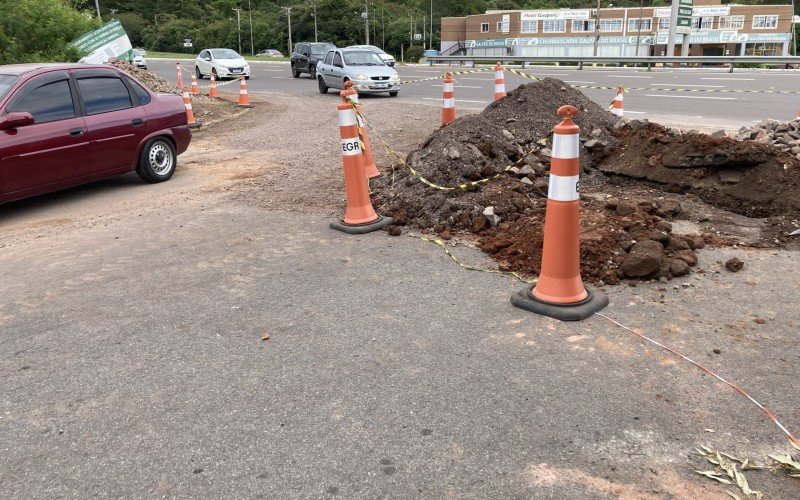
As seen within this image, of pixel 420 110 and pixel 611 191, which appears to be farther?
pixel 420 110

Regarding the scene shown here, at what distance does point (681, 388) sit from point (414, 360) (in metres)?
1.48

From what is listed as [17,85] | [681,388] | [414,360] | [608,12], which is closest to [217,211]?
[17,85]

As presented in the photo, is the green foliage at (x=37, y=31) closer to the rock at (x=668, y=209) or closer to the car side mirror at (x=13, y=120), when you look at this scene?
the car side mirror at (x=13, y=120)

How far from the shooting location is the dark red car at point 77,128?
A: 7141 millimetres

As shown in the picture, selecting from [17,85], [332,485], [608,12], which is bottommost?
[332,485]

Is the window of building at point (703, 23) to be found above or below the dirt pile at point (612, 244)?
above

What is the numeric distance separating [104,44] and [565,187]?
68.6 ft

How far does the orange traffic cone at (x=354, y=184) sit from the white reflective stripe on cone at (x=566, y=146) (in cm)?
257

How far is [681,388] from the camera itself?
328 centimetres

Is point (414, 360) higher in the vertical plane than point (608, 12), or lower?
lower

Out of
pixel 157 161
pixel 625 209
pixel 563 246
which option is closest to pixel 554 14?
pixel 157 161

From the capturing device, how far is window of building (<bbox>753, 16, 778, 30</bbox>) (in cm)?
7988

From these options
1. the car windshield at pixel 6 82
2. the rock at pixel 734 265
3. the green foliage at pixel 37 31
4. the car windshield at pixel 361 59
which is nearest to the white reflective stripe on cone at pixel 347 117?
the rock at pixel 734 265

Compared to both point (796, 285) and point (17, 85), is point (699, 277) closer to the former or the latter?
point (796, 285)
